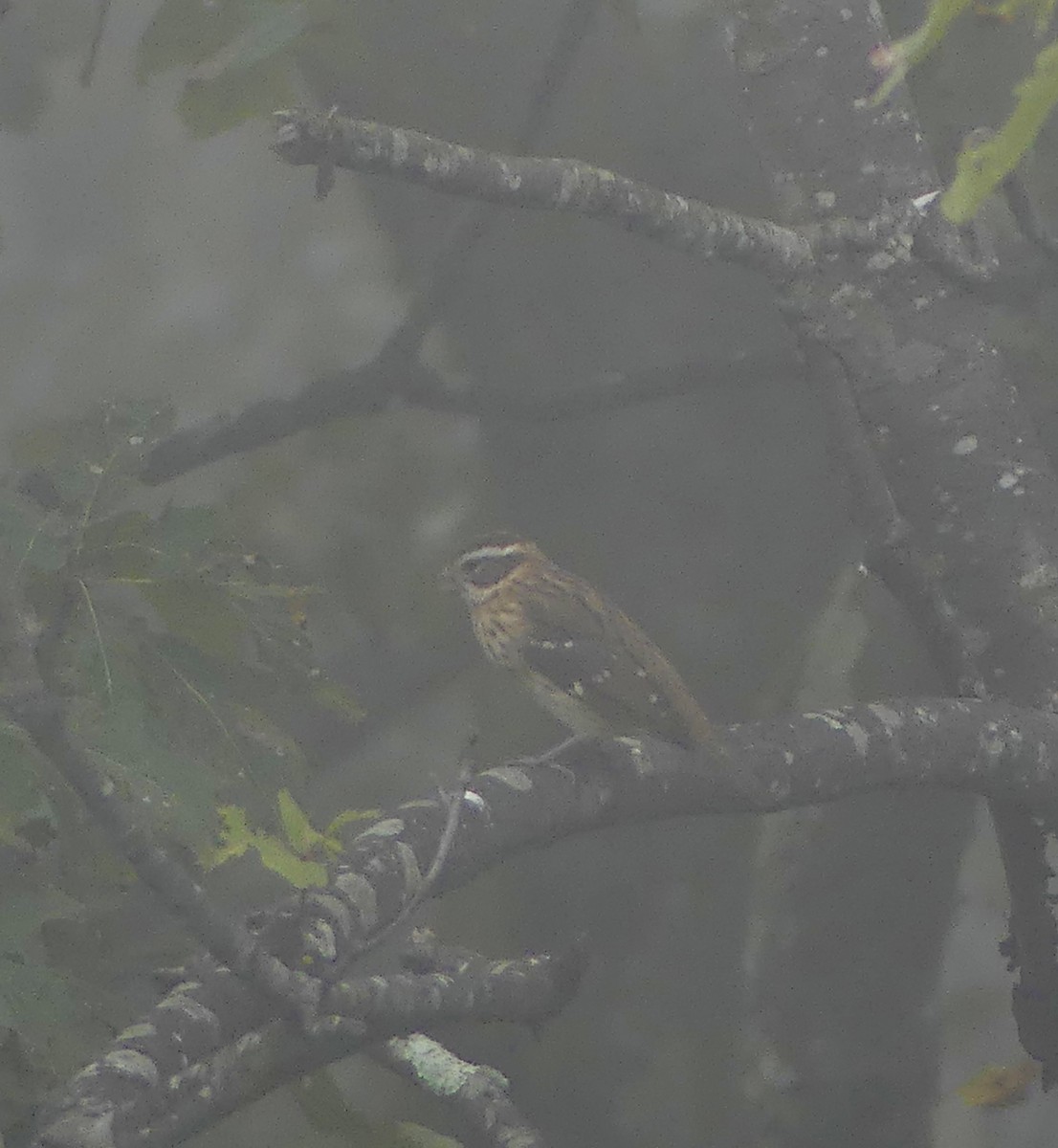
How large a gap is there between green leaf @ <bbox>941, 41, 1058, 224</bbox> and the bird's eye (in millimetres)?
1194

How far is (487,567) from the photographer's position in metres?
1.69

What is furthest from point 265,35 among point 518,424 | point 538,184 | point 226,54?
point 518,424

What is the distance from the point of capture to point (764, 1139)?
1.82 metres

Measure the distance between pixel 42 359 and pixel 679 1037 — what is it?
4.05 feet

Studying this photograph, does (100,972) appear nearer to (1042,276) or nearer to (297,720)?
(297,720)

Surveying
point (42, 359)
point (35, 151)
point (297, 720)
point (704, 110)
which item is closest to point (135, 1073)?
point (297, 720)

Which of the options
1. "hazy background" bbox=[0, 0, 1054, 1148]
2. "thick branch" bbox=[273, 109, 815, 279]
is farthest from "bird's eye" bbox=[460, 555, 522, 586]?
"thick branch" bbox=[273, 109, 815, 279]

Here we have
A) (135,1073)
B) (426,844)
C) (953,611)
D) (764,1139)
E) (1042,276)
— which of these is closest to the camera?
(135,1073)

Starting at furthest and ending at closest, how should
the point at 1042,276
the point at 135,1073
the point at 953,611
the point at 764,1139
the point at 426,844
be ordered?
the point at 1042,276
the point at 764,1139
the point at 953,611
the point at 426,844
the point at 135,1073

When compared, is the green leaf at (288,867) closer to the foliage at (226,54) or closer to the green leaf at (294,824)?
the green leaf at (294,824)

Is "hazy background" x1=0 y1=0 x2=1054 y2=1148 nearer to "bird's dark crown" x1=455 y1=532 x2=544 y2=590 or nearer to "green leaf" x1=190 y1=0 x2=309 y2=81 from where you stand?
"bird's dark crown" x1=455 y1=532 x2=544 y2=590

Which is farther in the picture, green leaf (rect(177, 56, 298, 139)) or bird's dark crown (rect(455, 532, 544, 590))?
bird's dark crown (rect(455, 532, 544, 590))

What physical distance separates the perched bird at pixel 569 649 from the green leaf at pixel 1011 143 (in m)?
0.94

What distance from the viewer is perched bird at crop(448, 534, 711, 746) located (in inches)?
56.1
